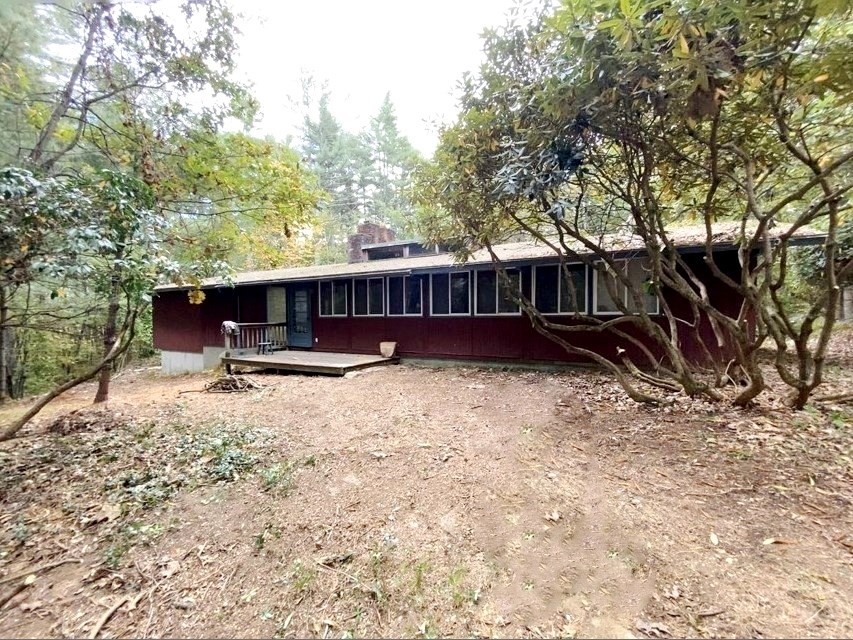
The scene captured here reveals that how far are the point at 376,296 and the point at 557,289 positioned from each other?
488cm

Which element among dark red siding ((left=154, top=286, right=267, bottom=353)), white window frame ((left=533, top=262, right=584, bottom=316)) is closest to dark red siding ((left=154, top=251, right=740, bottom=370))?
dark red siding ((left=154, top=286, right=267, bottom=353))

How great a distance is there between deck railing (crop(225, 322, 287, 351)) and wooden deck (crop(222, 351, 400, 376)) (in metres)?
0.58

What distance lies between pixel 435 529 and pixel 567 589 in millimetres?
974

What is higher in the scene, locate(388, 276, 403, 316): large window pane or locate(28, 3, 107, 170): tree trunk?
locate(28, 3, 107, 170): tree trunk

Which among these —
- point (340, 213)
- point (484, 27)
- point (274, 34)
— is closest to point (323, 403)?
point (484, 27)

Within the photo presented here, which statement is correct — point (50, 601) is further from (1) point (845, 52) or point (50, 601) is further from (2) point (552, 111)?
(1) point (845, 52)

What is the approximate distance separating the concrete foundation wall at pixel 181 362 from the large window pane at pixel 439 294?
8.90 meters

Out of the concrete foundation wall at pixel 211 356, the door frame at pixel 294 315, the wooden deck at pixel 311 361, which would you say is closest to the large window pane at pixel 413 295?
the wooden deck at pixel 311 361

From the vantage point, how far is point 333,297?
11.8 metres

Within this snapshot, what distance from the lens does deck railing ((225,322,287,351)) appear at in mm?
11508

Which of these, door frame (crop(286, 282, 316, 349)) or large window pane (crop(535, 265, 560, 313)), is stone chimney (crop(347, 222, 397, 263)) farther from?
large window pane (crop(535, 265, 560, 313))

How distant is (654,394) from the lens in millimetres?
5914

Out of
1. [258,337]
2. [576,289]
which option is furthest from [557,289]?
[258,337]

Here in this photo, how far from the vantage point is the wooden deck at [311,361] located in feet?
30.2
